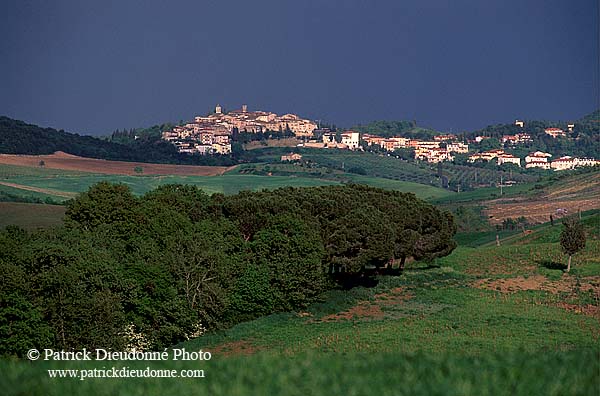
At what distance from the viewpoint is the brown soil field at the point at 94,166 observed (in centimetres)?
12232

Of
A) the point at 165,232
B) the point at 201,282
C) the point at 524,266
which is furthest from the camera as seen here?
the point at 524,266

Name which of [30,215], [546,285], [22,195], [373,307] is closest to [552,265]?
[546,285]

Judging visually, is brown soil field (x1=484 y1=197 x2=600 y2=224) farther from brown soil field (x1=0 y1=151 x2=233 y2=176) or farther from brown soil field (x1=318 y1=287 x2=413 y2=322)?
brown soil field (x1=0 y1=151 x2=233 y2=176)

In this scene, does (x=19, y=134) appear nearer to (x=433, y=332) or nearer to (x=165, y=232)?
(x=165, y=232)

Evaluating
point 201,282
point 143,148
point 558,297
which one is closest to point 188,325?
point 201,282

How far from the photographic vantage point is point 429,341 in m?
24.3

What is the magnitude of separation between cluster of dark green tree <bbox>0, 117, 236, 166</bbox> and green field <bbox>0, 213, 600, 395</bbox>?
95.1 meters

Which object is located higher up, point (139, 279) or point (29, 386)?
point (29, 386)

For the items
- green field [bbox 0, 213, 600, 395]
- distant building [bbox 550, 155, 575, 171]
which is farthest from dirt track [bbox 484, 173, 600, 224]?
distant building [bbox 550, 155, 575, 171]

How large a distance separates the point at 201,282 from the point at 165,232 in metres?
4.09

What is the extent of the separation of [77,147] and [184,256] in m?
124

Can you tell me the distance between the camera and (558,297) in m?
35.9

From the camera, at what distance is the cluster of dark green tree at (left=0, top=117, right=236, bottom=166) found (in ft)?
450

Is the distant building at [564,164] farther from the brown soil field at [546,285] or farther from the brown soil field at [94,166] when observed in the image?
the brown soil field at [546,285]
